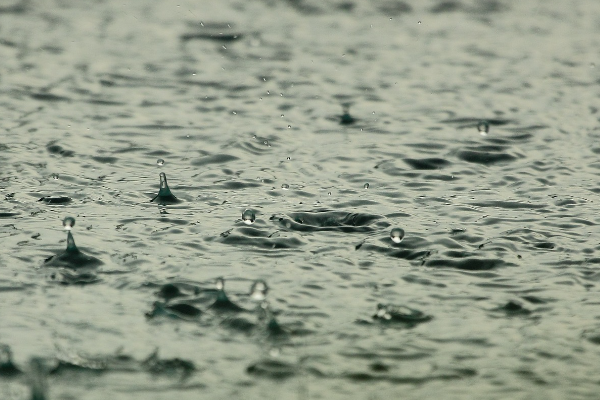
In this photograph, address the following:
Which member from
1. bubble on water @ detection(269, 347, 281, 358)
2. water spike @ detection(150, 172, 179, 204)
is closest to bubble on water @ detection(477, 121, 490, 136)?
water spike @ detection(150, 172, 179, 204)

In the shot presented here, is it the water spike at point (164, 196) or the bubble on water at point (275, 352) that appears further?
the water spike at point (164, 196)

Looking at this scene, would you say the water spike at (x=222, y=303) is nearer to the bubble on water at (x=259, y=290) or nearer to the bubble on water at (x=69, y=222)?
the bubble on water at (x=259, y=290)

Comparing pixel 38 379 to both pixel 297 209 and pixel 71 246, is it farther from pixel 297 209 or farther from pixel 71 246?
pixel 297 209

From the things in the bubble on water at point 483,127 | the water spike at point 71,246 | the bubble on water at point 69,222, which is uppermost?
the bubble on water at point 483,127

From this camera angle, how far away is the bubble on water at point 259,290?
480 centimetres

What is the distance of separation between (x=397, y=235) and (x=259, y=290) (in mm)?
1080

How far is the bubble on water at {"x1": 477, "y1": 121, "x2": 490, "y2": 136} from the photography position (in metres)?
7.79

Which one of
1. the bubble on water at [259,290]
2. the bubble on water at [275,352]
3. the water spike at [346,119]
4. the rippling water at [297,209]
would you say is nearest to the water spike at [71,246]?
the rippling water at [297,209]

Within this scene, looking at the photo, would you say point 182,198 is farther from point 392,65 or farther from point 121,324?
point 392,65

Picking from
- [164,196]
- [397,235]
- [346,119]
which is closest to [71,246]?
[164,196]

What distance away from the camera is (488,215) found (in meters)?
6.04

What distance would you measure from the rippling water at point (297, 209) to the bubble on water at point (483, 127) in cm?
6

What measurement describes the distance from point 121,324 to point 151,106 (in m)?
4.17

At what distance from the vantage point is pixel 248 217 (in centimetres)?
586
